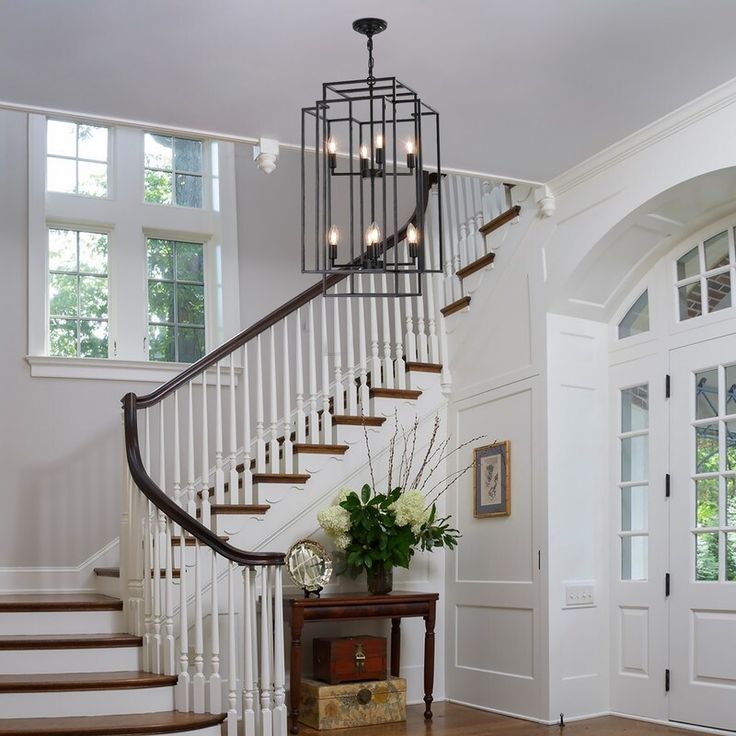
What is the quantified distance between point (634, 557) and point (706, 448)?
79cm

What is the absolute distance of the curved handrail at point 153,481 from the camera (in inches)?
186

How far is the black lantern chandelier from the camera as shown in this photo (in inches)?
136

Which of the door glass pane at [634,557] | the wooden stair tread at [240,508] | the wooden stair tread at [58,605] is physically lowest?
the wooden stair tread at [58,605]

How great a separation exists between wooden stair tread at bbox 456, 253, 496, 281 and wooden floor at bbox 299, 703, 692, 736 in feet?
9.03

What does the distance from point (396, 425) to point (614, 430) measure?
4.62 feet

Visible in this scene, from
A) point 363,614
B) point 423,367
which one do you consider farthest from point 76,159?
point 363,614

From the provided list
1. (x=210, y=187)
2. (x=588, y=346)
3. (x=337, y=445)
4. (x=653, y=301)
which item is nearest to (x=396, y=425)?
(x=337, y=445)

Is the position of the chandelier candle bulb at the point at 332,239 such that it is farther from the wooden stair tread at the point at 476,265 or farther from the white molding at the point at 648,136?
the wooden stair tread at the point at 476,265

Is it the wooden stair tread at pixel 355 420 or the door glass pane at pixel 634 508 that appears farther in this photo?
the wooden stair tread at pixel 355 420

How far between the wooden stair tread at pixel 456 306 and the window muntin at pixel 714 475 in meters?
1.75

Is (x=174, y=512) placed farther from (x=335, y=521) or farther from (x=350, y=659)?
Result: (x=350, y=659)

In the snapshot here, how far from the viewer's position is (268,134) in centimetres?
509

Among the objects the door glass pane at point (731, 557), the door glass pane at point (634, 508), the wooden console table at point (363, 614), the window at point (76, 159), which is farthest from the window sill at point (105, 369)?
the door glass pane at point (731, 557)

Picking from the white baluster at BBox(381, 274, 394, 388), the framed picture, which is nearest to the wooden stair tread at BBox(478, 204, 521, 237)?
the white baluster at BBox(381, 274, 394, 388)
